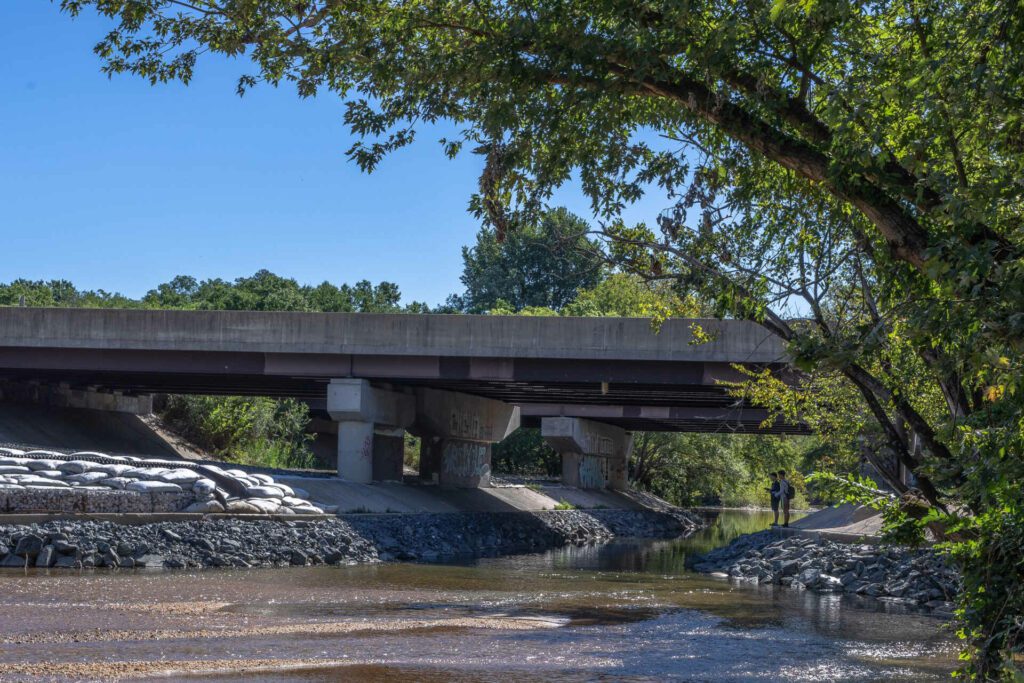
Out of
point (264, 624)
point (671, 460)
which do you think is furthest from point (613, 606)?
point (671, 460)

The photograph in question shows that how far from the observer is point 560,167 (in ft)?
40.4

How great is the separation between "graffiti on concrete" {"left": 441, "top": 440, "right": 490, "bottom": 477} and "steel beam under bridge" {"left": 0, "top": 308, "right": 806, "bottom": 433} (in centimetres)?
759

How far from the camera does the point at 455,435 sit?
43.3 metres

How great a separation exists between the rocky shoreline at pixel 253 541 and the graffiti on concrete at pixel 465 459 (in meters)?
5.82

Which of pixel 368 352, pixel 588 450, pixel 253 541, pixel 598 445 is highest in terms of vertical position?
pixel 368 352

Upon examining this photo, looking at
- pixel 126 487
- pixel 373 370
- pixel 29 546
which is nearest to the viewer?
pixel 29 546

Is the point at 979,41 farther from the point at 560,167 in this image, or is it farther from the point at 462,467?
the point at 462,467

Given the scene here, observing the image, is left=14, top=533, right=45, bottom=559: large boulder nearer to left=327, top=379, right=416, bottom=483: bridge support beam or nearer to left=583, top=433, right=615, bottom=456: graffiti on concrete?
left=327, top=379, right=416, bottom=483: bridge support beam

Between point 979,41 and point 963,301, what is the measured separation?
3009mm

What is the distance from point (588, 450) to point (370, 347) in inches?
1010

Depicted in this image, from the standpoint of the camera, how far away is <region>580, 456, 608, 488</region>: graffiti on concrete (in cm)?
5962

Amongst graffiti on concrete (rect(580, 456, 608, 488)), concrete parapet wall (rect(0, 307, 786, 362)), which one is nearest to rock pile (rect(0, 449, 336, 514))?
concrete parapet wall (rect(0, 307, 786, 362))

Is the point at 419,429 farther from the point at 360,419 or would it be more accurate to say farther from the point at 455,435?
the point at 360,419

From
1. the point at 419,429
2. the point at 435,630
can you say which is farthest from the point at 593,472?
the point at 435,630
